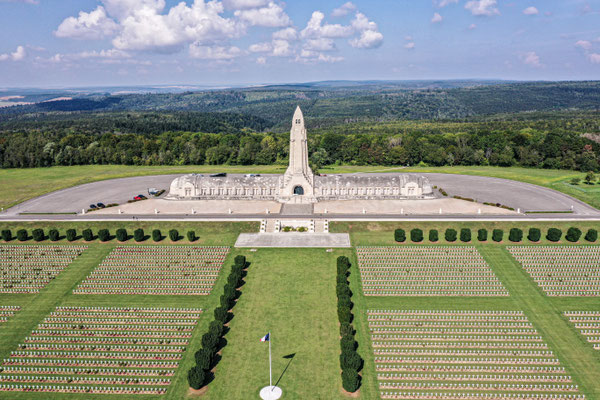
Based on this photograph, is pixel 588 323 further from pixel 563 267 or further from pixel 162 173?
pixel 162 173

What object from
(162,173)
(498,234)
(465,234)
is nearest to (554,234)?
(498,234)

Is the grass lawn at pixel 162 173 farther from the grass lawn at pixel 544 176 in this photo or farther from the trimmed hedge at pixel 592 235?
the trimmed hedge at pixel 592 235

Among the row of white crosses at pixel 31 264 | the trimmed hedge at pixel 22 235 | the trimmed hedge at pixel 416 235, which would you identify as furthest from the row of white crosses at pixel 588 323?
the trimmed hedge at pixel 22 235

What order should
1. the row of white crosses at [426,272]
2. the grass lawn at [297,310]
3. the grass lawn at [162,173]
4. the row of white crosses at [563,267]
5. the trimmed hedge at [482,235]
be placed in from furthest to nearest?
1. the grass lawn at [162,173]
2. the trimmed hedge at [482,235]
3. the row of white crosses at [426,272]
4. the row of white crosses at [563,267]
5. the grass lawn at [297,310]

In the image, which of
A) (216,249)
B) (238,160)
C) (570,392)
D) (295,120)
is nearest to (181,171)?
(238,160)

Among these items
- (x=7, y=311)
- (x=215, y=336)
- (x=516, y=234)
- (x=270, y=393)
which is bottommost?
(x=270, y=393)

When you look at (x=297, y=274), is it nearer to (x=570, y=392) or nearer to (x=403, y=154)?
(x=570, y=392)
